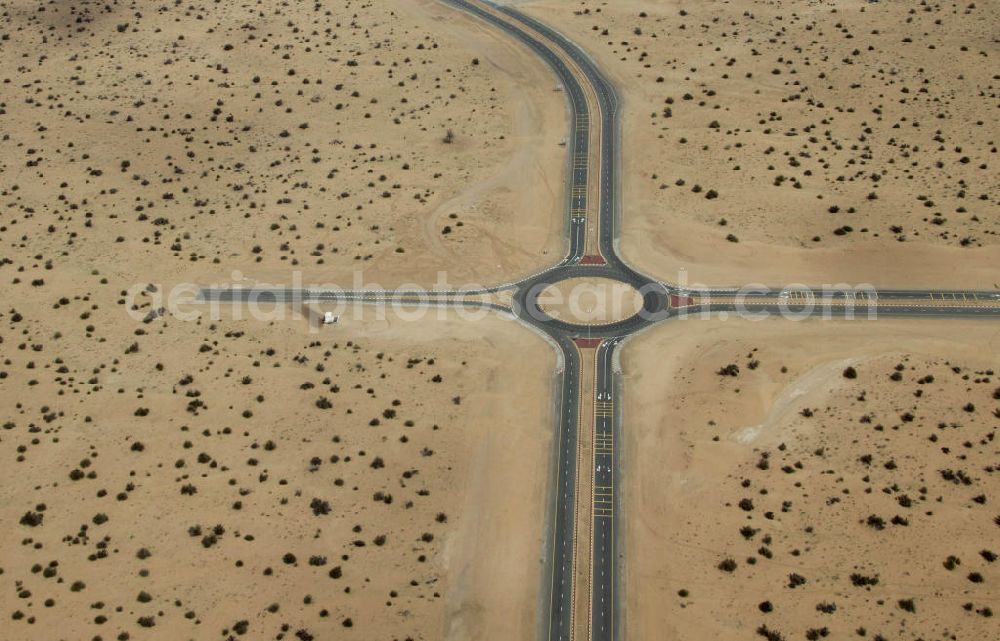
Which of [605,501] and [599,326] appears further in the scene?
[599,326]

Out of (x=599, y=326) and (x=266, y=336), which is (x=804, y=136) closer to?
(x=599, y=326)

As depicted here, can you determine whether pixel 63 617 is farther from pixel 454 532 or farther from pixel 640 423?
pixel 640 423

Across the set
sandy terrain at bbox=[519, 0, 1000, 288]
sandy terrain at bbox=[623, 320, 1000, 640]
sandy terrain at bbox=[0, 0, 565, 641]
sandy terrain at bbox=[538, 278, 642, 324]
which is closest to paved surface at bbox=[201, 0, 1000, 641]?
sandy terrain at bbox=[538, 278, 642, 324]

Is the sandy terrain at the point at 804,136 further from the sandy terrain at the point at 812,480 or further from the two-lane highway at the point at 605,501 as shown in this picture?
the two-lane highway at the point at 605,501

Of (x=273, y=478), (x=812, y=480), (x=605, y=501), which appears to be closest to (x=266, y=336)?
(x=273, y=478)

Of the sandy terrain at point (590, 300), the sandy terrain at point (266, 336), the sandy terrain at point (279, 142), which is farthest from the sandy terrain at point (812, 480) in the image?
the sandy terrain at point (279, 142)

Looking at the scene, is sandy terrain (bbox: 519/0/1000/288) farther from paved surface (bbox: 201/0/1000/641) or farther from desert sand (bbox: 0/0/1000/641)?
paved surface (bbox: 201/0/1000/641)
